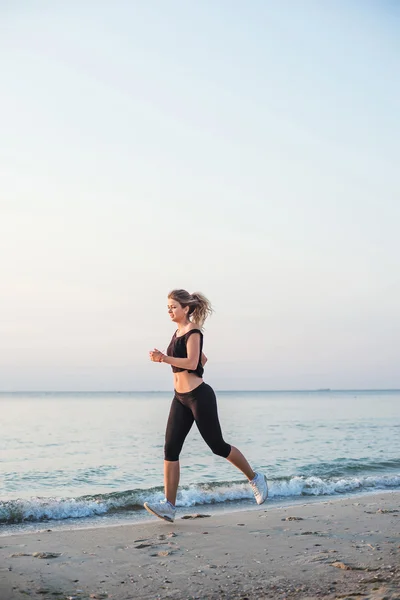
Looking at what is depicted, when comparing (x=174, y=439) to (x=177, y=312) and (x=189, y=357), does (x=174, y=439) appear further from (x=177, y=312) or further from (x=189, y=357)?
(x=177, y=312)

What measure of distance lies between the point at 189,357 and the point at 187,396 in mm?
386

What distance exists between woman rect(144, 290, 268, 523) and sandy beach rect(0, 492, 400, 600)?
1.55 feet

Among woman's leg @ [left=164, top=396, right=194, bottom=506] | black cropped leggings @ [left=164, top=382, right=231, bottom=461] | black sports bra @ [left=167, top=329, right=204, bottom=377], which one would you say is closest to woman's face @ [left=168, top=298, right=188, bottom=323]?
black sports bra @ [left=167, top=329, right=204, bottom=377]

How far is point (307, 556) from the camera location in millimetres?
4684

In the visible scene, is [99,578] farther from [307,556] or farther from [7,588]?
[307,556]

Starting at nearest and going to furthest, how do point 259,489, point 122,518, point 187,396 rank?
1. point 187,396
2. point 259,489
3. point 122,518

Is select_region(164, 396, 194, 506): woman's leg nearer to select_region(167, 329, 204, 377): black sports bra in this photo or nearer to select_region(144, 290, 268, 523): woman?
select_region(144, 290, 268, 523): woman

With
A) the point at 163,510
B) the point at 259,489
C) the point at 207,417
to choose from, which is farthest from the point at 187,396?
the point at 259,489

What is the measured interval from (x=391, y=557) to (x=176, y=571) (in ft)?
4.96

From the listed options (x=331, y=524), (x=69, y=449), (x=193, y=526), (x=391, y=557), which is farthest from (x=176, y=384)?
(x=69, y=449)

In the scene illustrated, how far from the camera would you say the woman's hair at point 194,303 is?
615 cm

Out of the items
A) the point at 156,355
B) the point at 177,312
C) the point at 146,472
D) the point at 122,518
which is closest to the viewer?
the point at 156,355

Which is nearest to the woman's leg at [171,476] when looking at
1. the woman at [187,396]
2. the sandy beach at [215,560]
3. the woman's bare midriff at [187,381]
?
the woman at [187,396]

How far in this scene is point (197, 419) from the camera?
5.97m
